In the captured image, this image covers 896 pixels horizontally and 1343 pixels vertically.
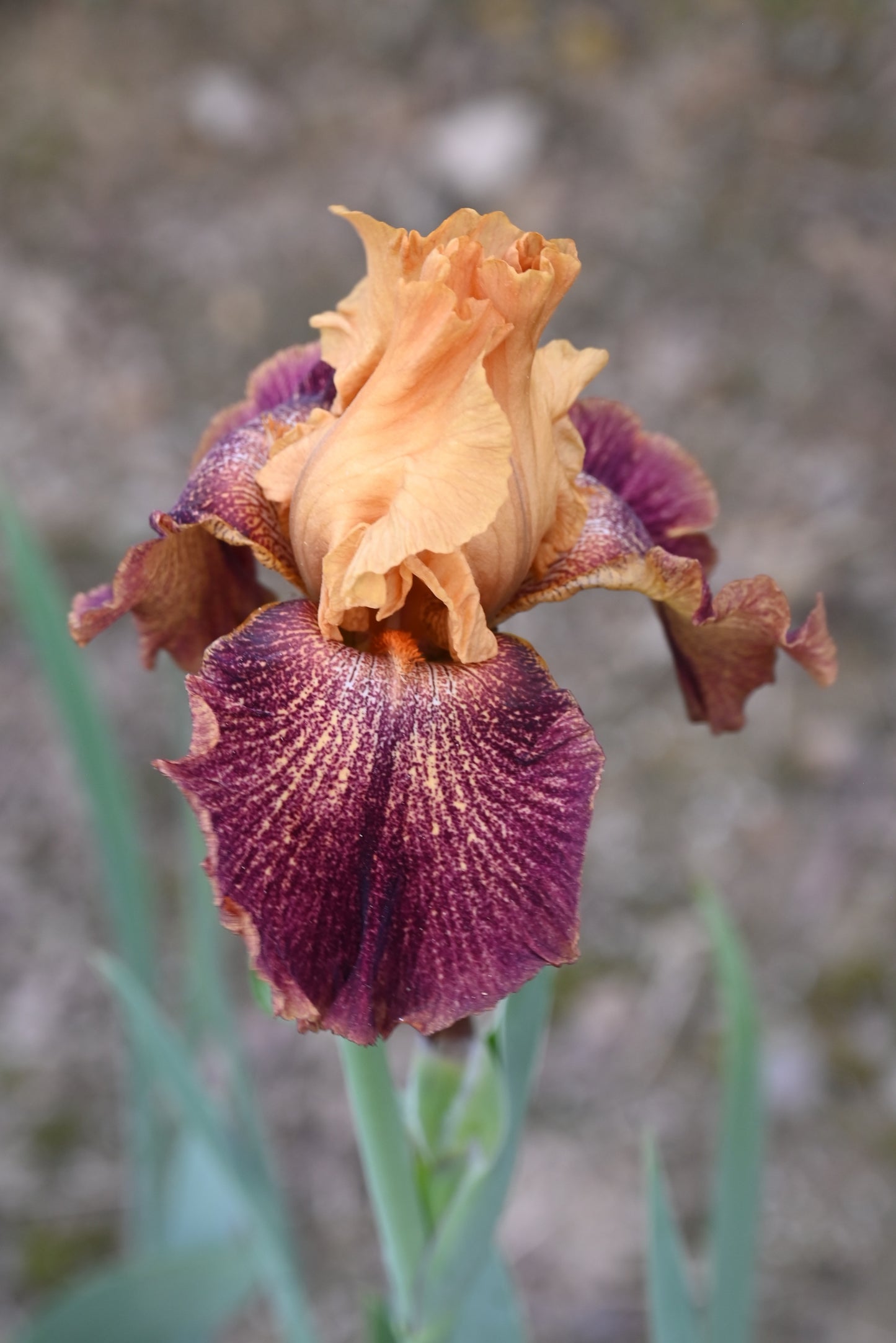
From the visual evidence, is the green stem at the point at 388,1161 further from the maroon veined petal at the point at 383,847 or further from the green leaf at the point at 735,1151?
the green leaf at the point at 735,1151

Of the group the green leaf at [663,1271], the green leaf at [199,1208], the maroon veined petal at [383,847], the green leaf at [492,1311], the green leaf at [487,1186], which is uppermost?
the maroon veined petal at [383,847]

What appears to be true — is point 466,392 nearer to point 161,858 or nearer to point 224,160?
point 161,858

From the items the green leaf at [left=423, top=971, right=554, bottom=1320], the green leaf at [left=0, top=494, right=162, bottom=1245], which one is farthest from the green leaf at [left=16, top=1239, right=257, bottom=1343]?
the green leaf at [left=423, top=971, right=554, bottom=1320]

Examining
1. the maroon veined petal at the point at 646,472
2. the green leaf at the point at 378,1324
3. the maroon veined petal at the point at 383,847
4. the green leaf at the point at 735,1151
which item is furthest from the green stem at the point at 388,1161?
the maroon veined petal at the point at 646,472

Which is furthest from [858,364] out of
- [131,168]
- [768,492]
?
[131,168]

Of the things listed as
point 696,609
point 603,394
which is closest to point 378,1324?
point 696,609

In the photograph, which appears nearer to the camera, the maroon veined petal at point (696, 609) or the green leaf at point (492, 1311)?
the maroon veined petal at point (696, 609)

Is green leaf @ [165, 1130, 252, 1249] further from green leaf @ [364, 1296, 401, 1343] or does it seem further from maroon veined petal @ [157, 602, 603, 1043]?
maroon veined petal @ [157, 602, 603, 1043]
